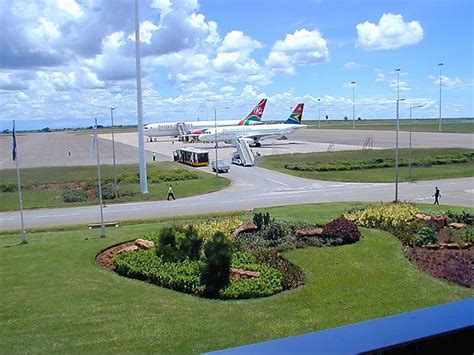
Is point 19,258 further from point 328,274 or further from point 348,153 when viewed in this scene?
point 348,153

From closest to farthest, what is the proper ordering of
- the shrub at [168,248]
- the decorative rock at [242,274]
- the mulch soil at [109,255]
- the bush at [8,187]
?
the decorative rock at [242,274] → the shrub at [168,248] → the mulch soil at [109,255] → the bush at [8,187]

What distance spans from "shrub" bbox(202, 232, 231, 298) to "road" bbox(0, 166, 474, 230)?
19064 millimetres

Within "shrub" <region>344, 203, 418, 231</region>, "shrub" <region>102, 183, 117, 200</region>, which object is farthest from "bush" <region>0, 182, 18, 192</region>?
"shrub" <region>344, 203, 418, 231</region>

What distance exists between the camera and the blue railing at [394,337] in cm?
324

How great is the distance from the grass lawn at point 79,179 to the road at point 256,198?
170 cm

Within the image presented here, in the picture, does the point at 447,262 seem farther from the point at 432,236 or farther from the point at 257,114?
the point at 257,114

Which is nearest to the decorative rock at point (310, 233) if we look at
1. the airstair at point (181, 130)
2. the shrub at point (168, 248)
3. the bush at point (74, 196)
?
the shrub at point (168, 248)

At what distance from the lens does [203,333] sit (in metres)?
10.5

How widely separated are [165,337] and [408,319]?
7.36 metres

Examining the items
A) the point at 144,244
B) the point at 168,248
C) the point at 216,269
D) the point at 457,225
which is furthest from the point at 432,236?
the point at 144,244

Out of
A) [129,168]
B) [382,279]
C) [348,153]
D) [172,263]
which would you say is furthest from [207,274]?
[348,153]

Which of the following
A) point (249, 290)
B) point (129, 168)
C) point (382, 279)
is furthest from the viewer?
point (129, 168)

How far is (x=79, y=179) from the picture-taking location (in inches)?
2003

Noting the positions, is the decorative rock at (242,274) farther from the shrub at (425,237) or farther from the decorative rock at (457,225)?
the decorative rock at (457,225)
